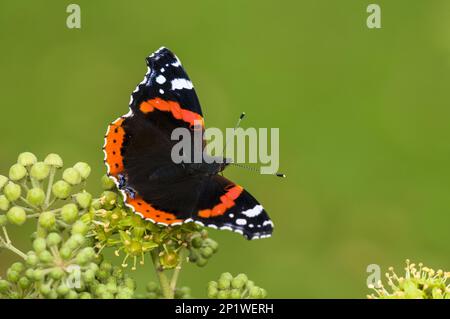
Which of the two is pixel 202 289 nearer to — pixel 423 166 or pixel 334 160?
pixel 334 160

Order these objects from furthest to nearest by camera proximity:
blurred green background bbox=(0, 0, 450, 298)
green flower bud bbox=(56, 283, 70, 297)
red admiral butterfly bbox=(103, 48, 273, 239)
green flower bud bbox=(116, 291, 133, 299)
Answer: blurred green background bbox=(0, 0, 450, 298)
red admiral butterfly bbox=(103, 48, 273, 239)
green flower bud bbox=(116, 291, 133, 299)
green flower bud bbox=(56, 283, 70, 297)

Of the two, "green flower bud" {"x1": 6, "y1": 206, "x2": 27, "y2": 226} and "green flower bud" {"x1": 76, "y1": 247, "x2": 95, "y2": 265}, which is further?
"green flower bud" {"x1": 6, "y1": 206, "x2": 27, "y2": 226}

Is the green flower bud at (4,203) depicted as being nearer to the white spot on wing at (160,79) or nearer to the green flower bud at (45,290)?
the green flower bud at (45,290)

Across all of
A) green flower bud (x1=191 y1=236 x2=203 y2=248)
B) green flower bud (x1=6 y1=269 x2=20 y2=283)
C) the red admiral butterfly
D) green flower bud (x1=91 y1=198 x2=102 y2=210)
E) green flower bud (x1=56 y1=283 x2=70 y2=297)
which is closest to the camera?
green flower bud (x1=56 y1=283 x2=70 y2=297)

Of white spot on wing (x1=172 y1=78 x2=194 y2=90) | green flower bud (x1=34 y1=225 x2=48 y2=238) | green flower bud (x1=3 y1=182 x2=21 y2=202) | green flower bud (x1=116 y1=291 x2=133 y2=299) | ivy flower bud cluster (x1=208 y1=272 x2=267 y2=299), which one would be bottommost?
ivy flower bud cluster (x1=208 y1=272 x2=267 y2=299)

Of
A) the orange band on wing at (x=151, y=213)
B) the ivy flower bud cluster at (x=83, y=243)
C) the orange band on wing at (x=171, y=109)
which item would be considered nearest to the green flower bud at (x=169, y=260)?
the ivy flower bud cluster at (x=83, y=243)

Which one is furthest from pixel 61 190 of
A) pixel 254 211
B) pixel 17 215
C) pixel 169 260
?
pixel 254 211

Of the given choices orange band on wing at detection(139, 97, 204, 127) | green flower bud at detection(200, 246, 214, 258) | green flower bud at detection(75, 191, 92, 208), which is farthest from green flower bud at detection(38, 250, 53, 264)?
orange band on wing at detection(139, 97, 204, 127)

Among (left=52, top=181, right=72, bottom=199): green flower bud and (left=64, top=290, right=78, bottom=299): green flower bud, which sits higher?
(left=52, top=181, right=72, bottom=199): green flower bud

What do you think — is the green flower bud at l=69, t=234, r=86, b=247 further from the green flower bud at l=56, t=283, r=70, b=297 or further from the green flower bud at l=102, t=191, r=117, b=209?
the green flower bud at l=102, t=191, r=117, b=209

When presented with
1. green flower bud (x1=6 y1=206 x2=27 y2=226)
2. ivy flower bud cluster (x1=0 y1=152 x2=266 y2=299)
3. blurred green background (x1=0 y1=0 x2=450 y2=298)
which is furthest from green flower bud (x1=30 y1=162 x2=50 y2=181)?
blurred green background (x1=0 y1=0 x2=450 y2=298)
